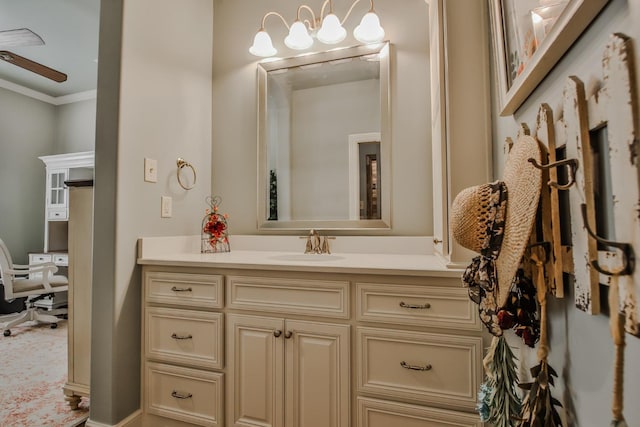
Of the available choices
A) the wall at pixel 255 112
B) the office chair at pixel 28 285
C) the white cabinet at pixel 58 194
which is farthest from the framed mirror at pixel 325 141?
the white cabinet at pixel 58 194

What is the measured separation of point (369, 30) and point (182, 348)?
6.29 ft

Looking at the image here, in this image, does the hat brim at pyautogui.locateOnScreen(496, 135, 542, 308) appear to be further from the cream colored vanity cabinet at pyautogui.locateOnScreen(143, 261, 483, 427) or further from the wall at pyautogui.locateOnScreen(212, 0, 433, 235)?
the wall at pyautogui.locateOnScreen(212, 0, 433, 235)

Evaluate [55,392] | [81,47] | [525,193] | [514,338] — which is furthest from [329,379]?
[81,47]

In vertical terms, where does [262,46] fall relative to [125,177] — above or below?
above

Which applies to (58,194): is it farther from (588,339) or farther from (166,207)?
(588,339)

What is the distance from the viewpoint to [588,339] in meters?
0.52

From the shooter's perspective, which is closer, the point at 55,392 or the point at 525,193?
the point at 525,193

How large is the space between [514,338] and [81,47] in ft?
14.4

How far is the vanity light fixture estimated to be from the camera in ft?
5.97

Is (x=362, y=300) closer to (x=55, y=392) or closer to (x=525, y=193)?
(x=525, y=193)

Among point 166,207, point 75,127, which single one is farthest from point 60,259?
point 166,207

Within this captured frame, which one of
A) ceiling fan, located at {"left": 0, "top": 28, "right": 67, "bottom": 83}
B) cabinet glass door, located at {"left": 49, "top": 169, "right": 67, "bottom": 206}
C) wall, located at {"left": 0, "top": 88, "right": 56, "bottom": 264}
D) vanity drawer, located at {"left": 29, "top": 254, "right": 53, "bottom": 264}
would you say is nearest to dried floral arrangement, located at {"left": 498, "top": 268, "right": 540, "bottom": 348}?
ceiling fan, located at {"left": 0, "top": 28, "right": 67, "bottom": 83}

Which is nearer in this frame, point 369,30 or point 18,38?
point 369,30

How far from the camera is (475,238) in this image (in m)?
0.68
